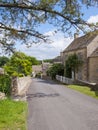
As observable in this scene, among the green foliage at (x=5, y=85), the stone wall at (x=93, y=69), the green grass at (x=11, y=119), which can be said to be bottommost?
the green grass at (x=11, y=119)

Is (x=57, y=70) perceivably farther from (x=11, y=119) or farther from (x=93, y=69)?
(x=11, y=119)

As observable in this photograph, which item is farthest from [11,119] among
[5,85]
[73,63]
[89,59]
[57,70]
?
[57,70]

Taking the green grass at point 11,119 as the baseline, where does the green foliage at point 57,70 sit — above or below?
above

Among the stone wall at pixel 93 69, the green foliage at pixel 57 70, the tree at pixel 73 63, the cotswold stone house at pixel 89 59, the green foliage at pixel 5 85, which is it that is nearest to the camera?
the green foliage at pixel 5 85

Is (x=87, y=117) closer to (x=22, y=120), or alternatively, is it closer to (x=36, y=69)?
(x=22, y=120)

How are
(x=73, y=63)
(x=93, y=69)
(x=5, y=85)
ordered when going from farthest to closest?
1. (x=73, y=63)
2. (x=93, y=69)
3. (x=5, y=85)

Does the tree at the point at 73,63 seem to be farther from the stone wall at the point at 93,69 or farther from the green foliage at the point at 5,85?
the green foliage at the point at 5,85

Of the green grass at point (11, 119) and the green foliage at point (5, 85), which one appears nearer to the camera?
the green grass at point (11, 119)

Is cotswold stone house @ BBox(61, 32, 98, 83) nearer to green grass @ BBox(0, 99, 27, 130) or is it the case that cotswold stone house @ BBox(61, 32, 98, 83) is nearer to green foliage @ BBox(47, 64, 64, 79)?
green foliage @ BBox(47, 64, 64, 79)

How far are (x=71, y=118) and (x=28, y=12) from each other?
327 inches

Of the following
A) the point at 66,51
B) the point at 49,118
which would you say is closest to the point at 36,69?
the point at 66,51

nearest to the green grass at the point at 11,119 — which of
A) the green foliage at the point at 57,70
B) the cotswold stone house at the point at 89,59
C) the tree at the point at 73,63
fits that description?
the cotswold stone house at the point at 89,59

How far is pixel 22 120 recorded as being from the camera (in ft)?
41.6

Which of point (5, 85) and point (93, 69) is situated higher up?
point (93, 69)
